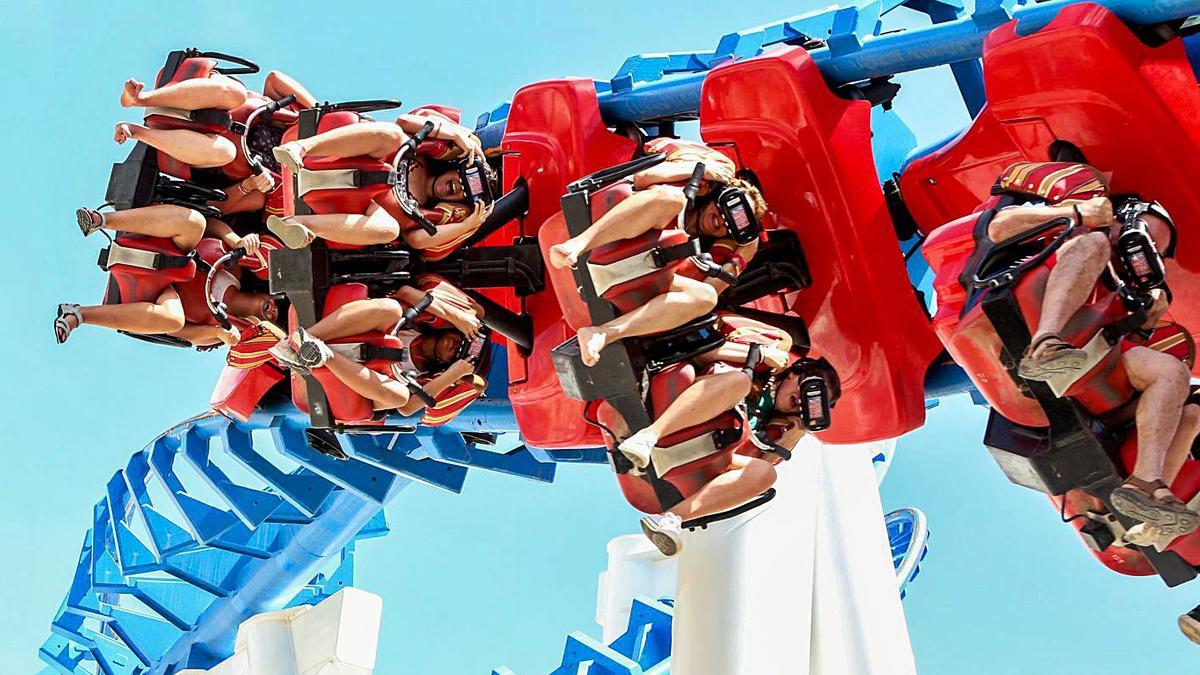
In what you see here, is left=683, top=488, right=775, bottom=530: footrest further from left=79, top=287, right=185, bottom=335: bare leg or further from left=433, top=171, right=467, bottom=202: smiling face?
left=79, top=287, right=185, bottom=335: bare leg

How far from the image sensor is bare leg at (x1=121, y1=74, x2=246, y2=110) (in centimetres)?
551

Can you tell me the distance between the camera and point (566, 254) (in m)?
4.42

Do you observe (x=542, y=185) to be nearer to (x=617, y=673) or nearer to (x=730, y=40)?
(x=730, y=40)

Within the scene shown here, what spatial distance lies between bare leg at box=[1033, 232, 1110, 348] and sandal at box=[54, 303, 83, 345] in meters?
3.00

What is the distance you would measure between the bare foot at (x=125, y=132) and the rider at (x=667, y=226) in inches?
68.9

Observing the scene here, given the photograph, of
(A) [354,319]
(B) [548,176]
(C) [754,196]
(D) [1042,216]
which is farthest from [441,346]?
(D) [1042,216]

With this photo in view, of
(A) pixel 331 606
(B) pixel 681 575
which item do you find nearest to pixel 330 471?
(A) pixel 331 606

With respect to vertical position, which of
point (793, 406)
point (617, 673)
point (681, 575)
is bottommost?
point (617, 673)

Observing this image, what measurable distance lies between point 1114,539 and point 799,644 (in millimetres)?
1879

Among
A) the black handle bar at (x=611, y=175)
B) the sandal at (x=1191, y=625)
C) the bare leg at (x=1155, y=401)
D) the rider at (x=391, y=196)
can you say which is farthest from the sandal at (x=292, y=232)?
the sandal at (x=1191, y=625)

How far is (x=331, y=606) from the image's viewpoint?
7582 mm

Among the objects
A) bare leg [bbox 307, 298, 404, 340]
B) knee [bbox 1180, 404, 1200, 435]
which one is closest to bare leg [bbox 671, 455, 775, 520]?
knee [bbox 1180, 404, 1200, 435]

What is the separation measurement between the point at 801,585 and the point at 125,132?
106 inches

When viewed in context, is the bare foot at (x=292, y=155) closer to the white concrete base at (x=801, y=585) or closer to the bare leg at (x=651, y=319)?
the bare leg at (x=651, y=319)
